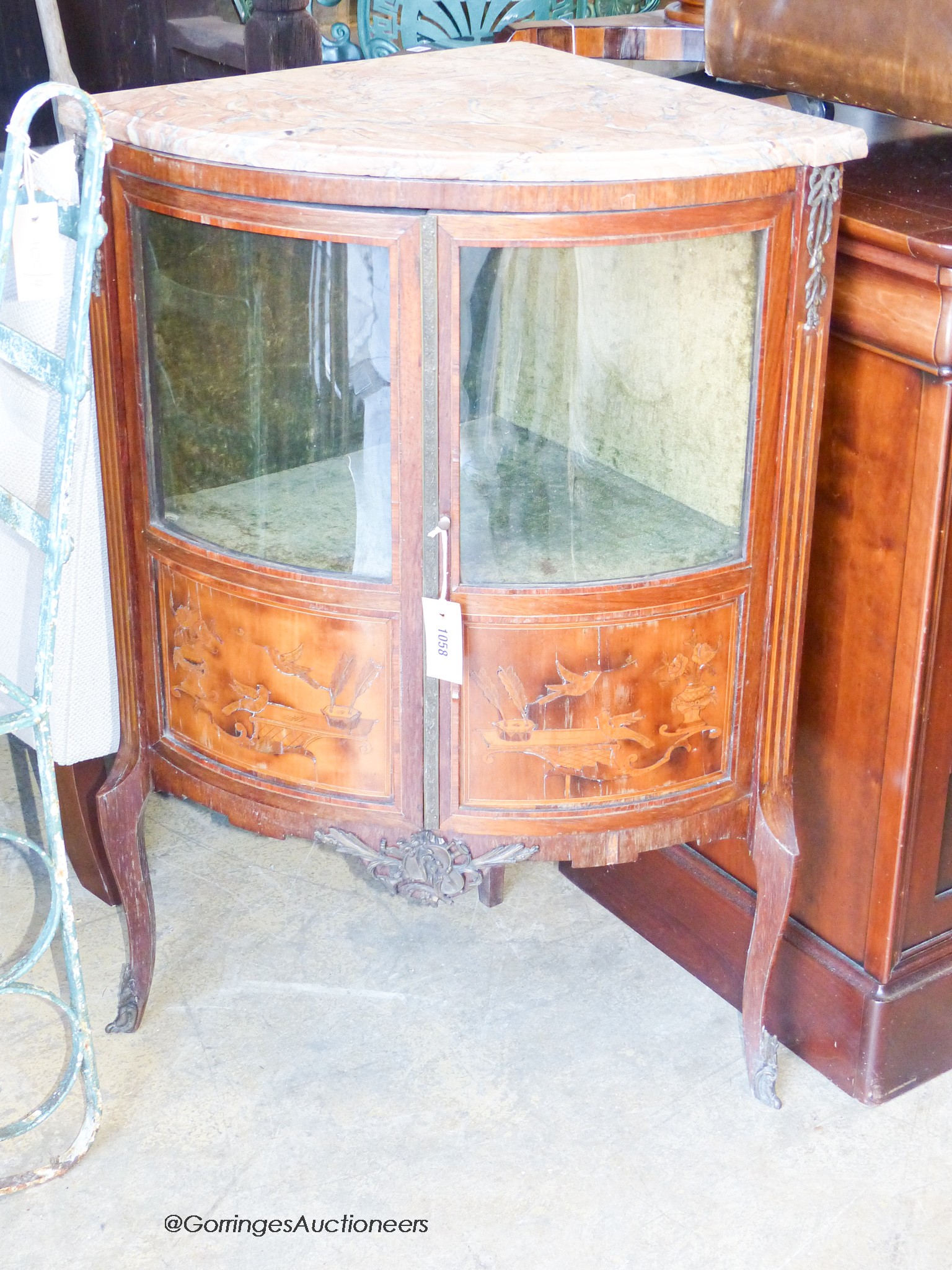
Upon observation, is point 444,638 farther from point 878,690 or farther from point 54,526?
point 878,690

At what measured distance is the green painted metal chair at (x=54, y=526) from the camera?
1564 millimetres

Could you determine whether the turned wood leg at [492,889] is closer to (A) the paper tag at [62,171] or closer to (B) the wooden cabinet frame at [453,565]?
(B) the wooden cabinet frame at [453,565]

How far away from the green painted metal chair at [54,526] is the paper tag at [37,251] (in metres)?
0.03

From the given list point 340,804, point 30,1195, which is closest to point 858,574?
point 340,804

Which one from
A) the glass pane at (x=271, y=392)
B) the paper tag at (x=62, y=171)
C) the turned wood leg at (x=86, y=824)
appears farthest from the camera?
the turned wood leg at (x=86, y=824)

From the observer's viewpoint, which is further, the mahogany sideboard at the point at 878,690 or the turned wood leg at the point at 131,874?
the turned wood leg at the point at 131,874

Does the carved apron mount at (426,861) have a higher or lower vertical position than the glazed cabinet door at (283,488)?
lower

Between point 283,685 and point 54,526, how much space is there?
305 mm

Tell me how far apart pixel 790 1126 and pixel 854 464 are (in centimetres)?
84

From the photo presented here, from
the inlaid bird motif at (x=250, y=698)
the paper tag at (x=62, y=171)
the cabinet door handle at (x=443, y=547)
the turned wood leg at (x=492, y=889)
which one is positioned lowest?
the turned wood leg at (x=492, y=889)

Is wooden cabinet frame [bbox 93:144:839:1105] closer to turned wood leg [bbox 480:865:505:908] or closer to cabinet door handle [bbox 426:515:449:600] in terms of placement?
cabinet door handle [bbox 426:515:449:600]

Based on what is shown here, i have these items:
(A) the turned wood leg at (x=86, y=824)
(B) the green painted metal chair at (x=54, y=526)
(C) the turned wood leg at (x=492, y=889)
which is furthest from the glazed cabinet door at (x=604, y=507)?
(A) the turned wood leg at (x=86, y=824)

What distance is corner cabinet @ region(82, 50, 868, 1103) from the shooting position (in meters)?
1.58

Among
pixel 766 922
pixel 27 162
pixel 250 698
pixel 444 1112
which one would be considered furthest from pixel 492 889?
pixel 27 162
